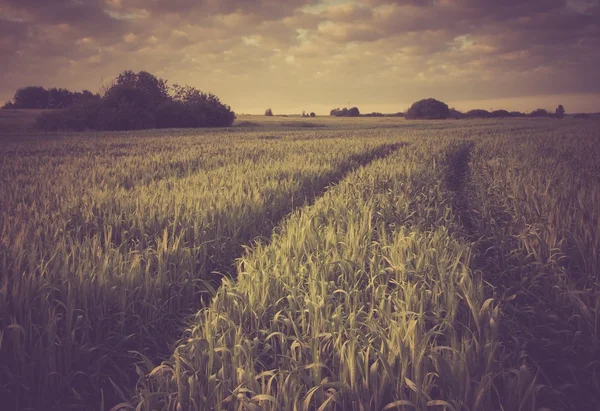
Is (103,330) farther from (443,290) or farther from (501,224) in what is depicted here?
(501,224)

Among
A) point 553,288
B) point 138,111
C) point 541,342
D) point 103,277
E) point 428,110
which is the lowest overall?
point 541,342

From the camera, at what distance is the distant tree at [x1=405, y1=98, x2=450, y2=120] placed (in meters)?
94.8

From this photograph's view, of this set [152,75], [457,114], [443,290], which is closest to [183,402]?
[443,290]

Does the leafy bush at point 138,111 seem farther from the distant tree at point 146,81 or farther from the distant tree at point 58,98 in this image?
the distant tree at point 58,98

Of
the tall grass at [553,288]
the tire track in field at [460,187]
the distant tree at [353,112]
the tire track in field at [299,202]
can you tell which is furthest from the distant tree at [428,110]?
the tall grass at [553,288]

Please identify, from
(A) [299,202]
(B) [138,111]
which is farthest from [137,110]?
(A) [299,202]

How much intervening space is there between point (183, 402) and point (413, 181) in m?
6.20

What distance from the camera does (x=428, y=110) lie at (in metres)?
95.6

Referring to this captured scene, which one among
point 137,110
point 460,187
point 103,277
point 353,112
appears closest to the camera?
point 103,277

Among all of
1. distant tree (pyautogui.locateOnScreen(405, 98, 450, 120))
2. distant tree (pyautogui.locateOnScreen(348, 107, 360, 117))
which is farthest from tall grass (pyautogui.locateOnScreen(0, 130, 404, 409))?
distant tree (pyautogui.locateOnScreen(348, 107, 360, 117))

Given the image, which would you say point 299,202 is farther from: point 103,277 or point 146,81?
point 146,81

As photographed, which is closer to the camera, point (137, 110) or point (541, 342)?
point (541, 342)

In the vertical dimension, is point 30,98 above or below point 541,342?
above

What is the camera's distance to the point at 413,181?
6.95 m
